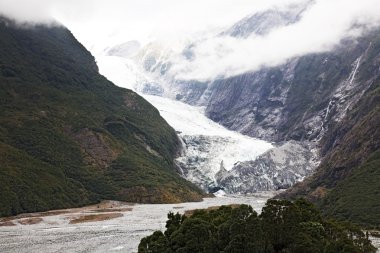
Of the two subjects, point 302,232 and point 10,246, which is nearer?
point 302,232

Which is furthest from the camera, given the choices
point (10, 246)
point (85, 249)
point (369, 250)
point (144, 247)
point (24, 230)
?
point (24, 230)

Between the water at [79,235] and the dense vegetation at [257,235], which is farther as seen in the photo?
the water at [79,235]

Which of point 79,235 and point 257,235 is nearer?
point 257,235

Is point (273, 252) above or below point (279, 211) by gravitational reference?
below

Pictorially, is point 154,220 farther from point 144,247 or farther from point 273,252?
point 273,252

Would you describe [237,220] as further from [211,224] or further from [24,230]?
[24,230]

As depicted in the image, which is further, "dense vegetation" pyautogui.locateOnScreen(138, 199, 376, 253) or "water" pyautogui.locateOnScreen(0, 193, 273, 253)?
"water" pyautogui.locateOnScreen(0, 193, 273, 253)

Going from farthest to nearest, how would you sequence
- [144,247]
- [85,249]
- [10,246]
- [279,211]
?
[10,246] < [85,249] < [144,247] < [279,211]

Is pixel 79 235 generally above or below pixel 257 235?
above

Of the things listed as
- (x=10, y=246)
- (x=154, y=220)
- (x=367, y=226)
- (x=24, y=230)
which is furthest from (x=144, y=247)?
(x=367, y=226)
